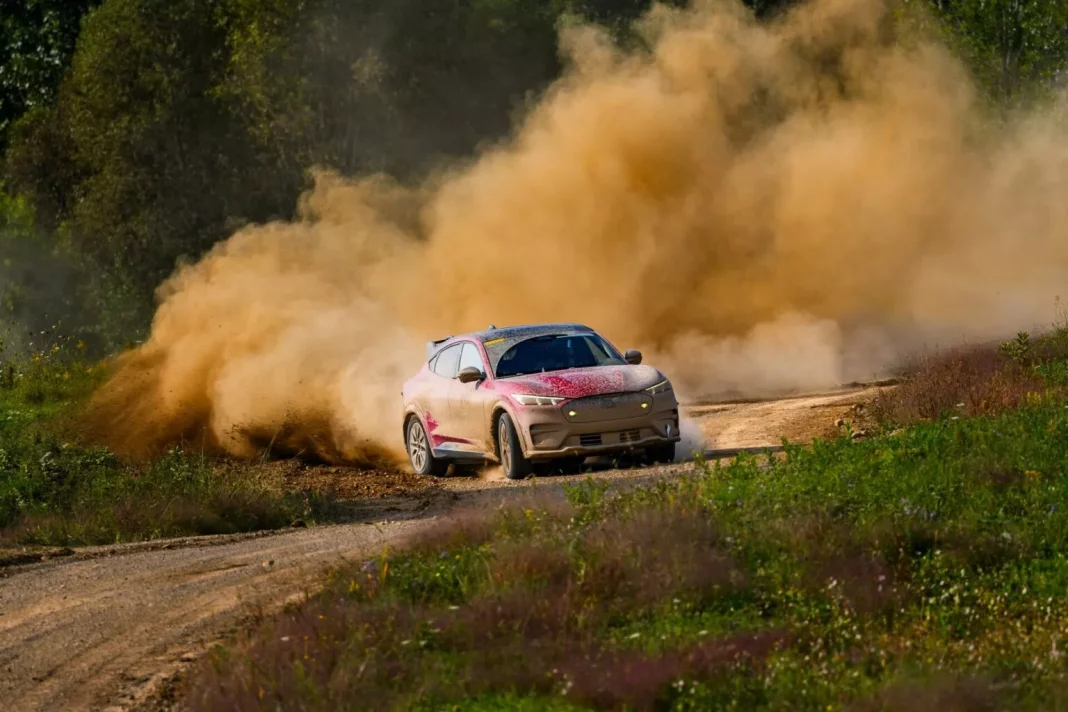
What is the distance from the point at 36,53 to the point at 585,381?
134 ft

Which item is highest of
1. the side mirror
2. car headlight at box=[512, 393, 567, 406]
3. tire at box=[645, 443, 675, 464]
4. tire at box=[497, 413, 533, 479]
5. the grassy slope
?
the side mirror

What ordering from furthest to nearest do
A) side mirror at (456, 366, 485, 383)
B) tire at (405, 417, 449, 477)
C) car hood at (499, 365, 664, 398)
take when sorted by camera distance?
tire at (405, 417, 449, 477), side mirror at (456, 366, 485, 383), car hood at (499, 365, 664, 398)

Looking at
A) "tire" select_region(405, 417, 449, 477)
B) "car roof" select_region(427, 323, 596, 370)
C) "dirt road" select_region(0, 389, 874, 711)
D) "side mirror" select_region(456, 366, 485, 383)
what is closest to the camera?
"dirt road" select_region(0, 389, 874, 711)

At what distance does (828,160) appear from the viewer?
33.7 m

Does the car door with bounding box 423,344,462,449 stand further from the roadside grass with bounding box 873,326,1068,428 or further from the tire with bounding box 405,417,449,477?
the roadside grass with bounding box 873,326,1068,428

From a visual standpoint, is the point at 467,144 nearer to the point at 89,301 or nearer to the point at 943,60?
the point at 89,301

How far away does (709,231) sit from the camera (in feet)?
107

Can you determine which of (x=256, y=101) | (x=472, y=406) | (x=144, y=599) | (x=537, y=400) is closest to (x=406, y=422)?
(x=472, y=406)

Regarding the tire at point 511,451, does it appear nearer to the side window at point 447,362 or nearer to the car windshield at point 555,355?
the car windshield at point 555,355

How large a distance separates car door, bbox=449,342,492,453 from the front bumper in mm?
907

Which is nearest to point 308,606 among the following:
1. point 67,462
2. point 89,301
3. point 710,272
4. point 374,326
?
point 67,462

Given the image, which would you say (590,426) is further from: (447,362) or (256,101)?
(256,101)

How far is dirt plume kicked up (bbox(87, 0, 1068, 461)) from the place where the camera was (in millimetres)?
30578

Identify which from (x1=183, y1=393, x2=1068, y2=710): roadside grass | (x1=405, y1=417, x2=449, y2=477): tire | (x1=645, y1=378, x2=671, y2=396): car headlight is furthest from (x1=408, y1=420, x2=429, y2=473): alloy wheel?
(x1=183, y1=393, x2=1068, y2=710): roadside grass
